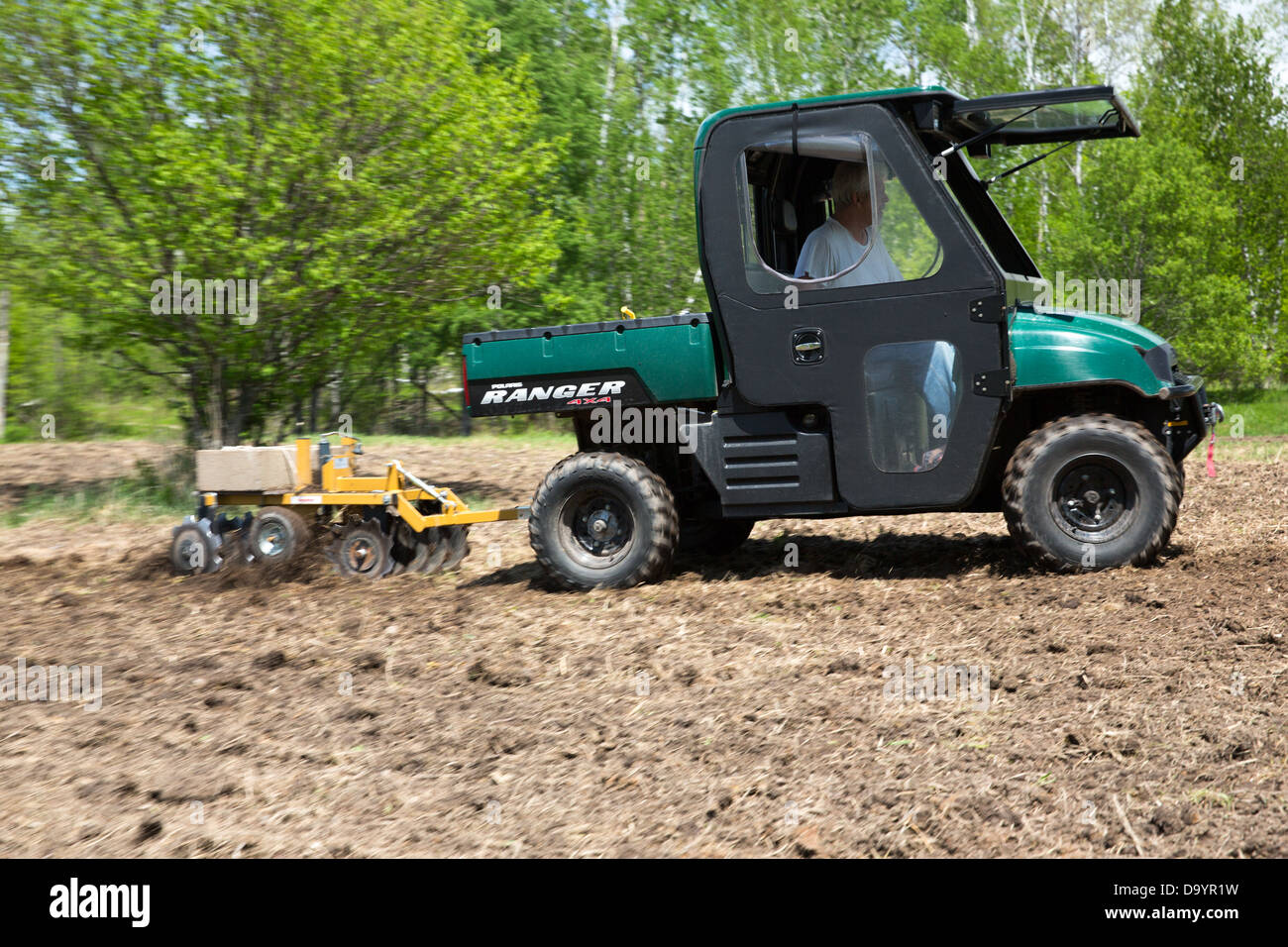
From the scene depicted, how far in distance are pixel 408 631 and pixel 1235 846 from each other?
417 cm

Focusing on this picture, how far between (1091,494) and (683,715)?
9.33 ft

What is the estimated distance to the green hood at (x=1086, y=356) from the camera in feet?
19.5

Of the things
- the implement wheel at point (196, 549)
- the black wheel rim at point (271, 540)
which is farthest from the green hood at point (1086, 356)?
the implement wheel at point (196, 549)

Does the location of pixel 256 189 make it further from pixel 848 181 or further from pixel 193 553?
pixel 848 181

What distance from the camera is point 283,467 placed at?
7.77 metres

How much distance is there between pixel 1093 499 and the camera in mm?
6070

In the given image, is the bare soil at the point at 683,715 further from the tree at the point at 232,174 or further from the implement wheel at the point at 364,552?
the tree at the point at 232,174

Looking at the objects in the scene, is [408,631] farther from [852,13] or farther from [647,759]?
[852,13]

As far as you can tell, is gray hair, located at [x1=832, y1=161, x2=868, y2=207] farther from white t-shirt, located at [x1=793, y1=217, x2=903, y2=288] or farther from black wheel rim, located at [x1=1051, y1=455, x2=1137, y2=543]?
black wheel rim, located at [x1=1051, y1=455, x2=1137, y2=543]

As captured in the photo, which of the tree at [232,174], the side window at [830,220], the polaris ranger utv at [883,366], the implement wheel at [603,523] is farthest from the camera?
the tree at [232,174]

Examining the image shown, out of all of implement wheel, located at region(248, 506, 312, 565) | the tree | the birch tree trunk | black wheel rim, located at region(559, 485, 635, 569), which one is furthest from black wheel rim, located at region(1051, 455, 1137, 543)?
the birch tree trunk

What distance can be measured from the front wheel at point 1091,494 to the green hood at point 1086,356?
0.22 metres

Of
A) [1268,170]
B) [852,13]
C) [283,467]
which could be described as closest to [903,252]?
[283,467]

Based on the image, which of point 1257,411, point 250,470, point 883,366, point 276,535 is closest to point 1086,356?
point 883,366
